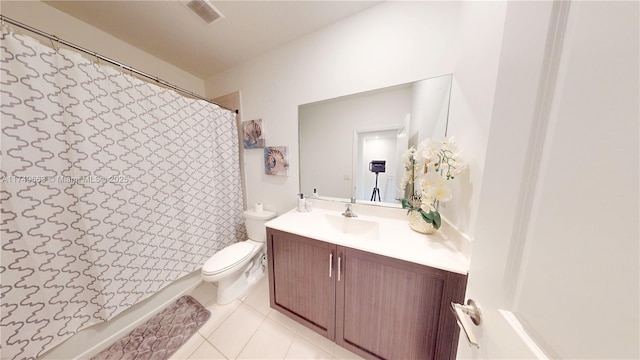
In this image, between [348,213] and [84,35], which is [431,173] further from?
[84,35]

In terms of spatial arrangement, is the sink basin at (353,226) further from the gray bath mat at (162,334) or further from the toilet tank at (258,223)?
the gray bath mat at (162,334)

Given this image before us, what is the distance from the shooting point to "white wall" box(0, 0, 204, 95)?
1068 millimetres

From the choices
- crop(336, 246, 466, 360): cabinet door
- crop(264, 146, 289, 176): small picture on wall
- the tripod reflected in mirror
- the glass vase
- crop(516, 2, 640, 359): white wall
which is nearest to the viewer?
crop(516, 2, 640, 359): white wall

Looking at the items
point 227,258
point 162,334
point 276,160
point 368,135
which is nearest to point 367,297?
point 368,135

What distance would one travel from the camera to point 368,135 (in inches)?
51.6

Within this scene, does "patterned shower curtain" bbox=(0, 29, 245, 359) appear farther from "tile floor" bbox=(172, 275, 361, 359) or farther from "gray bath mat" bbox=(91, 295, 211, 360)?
"tile floor" bbox=(172, 275, 361, 359)

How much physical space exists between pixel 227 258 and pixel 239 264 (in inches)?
4.7

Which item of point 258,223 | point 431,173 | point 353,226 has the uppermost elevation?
point 431,173

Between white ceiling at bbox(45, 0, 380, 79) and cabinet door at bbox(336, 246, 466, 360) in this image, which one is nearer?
cabinet door at bbox(336, 246, 466, 360)

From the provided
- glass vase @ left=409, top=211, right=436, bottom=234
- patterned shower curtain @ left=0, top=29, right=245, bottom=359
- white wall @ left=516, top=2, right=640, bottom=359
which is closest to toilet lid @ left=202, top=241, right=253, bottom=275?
patterned shower curtain @ left=0, top=29, right=245, bottom=359

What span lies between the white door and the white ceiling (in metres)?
1.28

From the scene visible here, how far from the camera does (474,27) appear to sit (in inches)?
32.3

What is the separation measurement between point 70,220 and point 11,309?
0.44 metres

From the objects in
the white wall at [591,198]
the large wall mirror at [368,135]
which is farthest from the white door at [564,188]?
the large wall mirror at [368,135]
